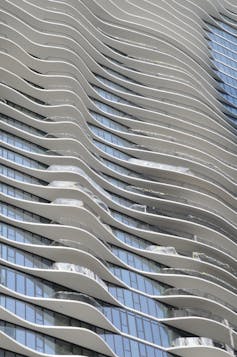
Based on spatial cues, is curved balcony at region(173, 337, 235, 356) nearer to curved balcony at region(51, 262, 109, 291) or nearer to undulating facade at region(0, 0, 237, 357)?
Result: undulating facade at region(0, 0, 237, 357)

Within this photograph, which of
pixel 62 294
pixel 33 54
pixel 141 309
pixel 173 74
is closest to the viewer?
pixel 62 294

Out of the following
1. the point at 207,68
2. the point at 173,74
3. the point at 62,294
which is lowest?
the point at 62,294

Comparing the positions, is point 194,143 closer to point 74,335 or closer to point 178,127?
point 178,127

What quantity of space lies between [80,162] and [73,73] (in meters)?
11.5

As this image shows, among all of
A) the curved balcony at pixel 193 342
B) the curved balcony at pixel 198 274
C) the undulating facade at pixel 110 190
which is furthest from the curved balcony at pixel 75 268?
the curved balcony at pixel 198 274

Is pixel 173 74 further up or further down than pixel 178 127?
further up

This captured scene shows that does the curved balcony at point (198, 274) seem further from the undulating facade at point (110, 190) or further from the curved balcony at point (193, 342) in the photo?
the curved balcony at point (193, 342)

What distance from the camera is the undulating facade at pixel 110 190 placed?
2505 inches

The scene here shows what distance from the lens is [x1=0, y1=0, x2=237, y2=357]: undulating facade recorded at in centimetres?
6362

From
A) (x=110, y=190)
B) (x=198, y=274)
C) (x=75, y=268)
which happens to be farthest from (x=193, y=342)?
(x=110, y=190)

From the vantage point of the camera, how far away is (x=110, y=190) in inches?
3063

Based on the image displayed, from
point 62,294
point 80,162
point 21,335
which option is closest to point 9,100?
point 80,162

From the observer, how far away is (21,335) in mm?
58406

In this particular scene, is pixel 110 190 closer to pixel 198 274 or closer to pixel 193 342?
pixel 198 274
